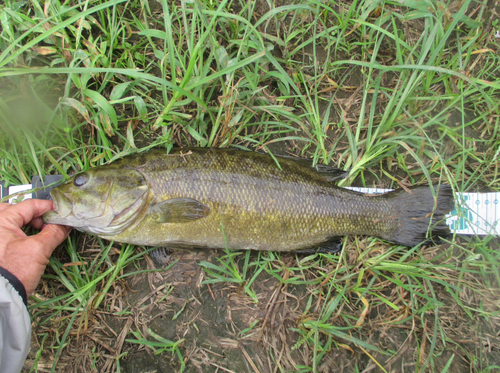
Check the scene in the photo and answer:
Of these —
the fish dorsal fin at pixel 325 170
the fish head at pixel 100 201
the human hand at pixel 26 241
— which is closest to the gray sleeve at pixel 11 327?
the human hand at pixel 26 241

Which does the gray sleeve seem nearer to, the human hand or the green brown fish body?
the human hand

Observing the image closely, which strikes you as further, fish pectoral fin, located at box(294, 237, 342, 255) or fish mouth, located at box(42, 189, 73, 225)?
fish pectoral fin, located at box(294, 237, 342, 255)

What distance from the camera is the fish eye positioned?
290 cm

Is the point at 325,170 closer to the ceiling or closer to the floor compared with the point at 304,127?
closer to the floor

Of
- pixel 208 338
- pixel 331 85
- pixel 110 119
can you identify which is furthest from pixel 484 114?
pixel 110 119

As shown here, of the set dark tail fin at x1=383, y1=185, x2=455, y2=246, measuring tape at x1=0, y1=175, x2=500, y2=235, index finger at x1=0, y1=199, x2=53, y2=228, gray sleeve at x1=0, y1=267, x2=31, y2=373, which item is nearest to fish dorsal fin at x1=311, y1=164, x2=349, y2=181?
measuring tape at x1=0, y1=175, x2=500, y2=235

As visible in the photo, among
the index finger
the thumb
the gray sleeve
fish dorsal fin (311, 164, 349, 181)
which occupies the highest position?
fish dorsal fin (311, 164, 349, 181)

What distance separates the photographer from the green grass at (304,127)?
311 centimetres

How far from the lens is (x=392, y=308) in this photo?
3258 millimetres

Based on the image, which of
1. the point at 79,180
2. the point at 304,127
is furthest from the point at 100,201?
the point at 304,127

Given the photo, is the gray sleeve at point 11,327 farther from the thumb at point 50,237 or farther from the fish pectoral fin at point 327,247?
the fish pectoral fin at point 327,247

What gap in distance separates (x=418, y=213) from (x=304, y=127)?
148 cm

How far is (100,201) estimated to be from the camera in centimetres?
287

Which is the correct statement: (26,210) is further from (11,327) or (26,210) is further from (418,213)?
(418,213)
